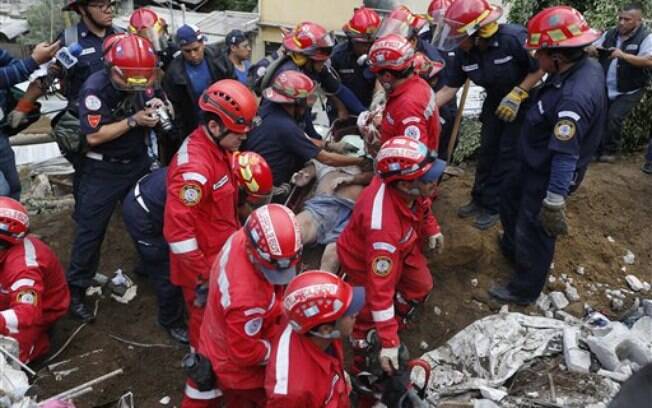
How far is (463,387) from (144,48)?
3.57 metres

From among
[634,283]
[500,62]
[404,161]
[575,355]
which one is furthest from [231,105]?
[634,283]

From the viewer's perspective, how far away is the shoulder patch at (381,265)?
13.0 ft

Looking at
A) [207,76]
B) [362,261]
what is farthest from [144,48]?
[362,261]

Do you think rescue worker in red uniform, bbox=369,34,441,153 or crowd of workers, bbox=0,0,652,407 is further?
rescue worker in red uniform, bbox=369,34,441,153

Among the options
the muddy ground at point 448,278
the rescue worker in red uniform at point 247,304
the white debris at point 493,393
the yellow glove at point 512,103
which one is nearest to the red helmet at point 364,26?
the yellow glove at point 512,103

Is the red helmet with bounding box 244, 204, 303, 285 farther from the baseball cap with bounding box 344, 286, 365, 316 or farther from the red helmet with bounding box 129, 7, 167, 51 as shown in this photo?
the red helmet with bounding box 129, 7, 167, 51

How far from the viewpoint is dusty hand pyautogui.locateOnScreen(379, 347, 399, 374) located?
12.8 feet

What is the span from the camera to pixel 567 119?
4570 millimetres

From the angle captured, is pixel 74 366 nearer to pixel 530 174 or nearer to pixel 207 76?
pixel 207 76

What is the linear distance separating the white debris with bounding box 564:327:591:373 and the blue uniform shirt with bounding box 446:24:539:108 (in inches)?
95.9

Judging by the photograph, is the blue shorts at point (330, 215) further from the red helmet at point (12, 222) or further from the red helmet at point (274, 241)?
the red helmet at point (12, 222)

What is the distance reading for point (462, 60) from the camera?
591 centimetres

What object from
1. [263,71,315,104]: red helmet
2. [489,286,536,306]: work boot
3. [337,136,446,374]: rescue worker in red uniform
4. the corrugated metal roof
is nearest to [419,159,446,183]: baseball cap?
[337,136,446,374]: rescue worker in red uniform

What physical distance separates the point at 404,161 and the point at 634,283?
11.4 ft
